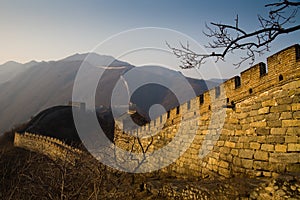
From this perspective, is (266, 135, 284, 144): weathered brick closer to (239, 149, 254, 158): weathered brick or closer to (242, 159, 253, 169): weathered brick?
(239, 149, 254, 158): weathered brick

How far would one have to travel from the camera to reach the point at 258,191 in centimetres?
397

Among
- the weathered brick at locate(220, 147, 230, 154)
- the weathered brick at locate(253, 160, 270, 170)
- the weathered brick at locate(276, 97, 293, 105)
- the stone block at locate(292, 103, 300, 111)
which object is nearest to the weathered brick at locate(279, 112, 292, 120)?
the stone block at locate(292, 103, 300, 111)

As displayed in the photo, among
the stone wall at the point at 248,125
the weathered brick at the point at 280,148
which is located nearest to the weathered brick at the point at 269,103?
the stone wall at the point at 248,125

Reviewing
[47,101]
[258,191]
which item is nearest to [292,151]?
[258,191]

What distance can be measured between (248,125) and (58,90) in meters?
80.7

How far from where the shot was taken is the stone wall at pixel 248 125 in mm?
4809

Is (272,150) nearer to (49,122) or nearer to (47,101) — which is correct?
(49,122)

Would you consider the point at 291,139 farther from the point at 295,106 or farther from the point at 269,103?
the point at 269,103

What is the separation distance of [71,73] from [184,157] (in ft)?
303

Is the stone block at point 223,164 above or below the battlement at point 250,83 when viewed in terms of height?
below

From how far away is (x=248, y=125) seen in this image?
583 cm

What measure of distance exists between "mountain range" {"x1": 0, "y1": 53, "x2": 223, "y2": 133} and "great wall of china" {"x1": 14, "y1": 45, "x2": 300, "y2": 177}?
38.2 meters

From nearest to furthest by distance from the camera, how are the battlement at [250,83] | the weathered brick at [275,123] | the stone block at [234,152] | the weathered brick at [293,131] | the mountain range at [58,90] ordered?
the weathered brick at [293,131] → the battlement at [250,83] → the weathered brick at [275,123] → the stone block at [234,152] → the mountain range at [58,90]

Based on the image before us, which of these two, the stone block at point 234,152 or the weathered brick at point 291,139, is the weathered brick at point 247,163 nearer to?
the stone block at point 234,152
